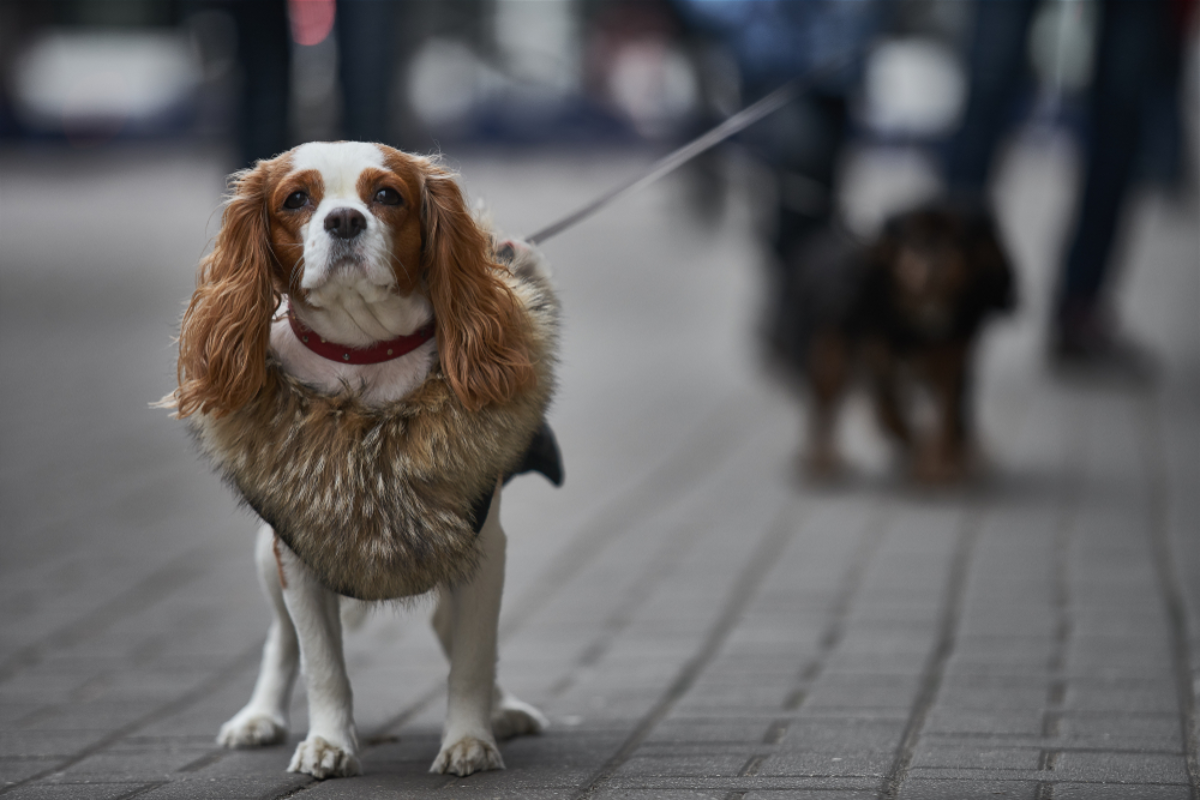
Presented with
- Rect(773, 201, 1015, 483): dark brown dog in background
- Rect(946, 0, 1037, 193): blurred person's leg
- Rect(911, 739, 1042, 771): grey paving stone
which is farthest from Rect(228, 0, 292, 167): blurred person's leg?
Rect(911, 739, 1042, 771): grey paving stone

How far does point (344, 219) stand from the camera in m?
2.61

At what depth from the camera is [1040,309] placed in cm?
968

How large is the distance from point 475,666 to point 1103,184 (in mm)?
5467

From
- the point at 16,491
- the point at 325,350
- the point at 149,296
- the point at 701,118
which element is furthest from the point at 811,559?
the point at 149,296

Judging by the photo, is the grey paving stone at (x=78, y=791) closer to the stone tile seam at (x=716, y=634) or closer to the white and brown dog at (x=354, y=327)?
the white and brown dog at (x=354, y=327)

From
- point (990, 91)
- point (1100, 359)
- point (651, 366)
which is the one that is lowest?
point (651, 366)

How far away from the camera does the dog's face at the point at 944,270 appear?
17.4 ft

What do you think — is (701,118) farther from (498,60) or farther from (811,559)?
(498,60)

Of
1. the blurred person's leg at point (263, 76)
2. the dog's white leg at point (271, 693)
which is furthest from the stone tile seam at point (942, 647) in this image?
the blurred person's leg at point (263, 76)

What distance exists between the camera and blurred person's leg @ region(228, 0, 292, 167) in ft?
20.6

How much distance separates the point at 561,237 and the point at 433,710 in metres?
10.8

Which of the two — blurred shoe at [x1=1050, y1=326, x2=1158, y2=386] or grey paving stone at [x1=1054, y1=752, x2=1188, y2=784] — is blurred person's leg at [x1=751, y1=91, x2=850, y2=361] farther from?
grey paving stone at [x1=1054, y1=752, x2=1188, y2=784]

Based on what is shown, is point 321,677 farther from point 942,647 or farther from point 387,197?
point 942,647

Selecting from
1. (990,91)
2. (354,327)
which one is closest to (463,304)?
(354,327)
